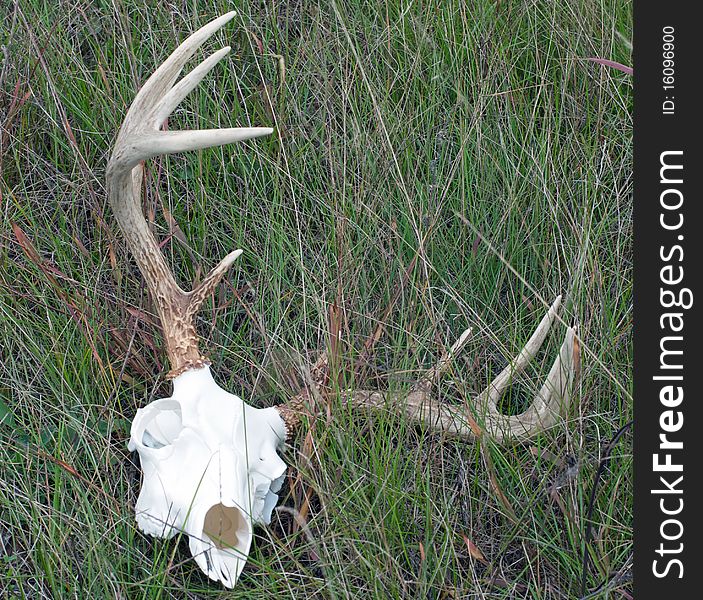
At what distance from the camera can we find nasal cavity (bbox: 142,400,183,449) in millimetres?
2205

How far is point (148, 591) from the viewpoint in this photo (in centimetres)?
211

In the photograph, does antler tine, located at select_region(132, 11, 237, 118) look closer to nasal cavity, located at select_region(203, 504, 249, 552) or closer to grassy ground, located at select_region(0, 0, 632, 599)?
grassy ground, located at select_region(0, 0, 632, 599)

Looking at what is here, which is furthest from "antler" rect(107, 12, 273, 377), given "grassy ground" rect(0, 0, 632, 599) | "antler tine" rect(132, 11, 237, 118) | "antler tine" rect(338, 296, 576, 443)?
"antler tine" rect(338, 296, 576, 443)

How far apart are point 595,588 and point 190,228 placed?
1.55m

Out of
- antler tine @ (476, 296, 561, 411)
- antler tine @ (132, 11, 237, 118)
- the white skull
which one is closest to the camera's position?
the white skull

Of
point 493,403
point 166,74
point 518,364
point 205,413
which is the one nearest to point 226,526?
point 205,413

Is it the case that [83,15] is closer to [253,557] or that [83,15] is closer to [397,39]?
[397,39]

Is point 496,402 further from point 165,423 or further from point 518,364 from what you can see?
point 165,423

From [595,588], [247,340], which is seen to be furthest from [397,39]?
[595,588]

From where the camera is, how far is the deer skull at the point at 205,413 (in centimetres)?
205

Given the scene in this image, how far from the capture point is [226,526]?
6.86ft

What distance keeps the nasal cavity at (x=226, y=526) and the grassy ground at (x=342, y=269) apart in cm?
8

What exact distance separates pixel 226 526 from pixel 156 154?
34.8 inches

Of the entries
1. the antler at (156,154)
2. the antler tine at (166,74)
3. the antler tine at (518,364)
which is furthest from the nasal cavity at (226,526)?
the antler tine at (166,74)
